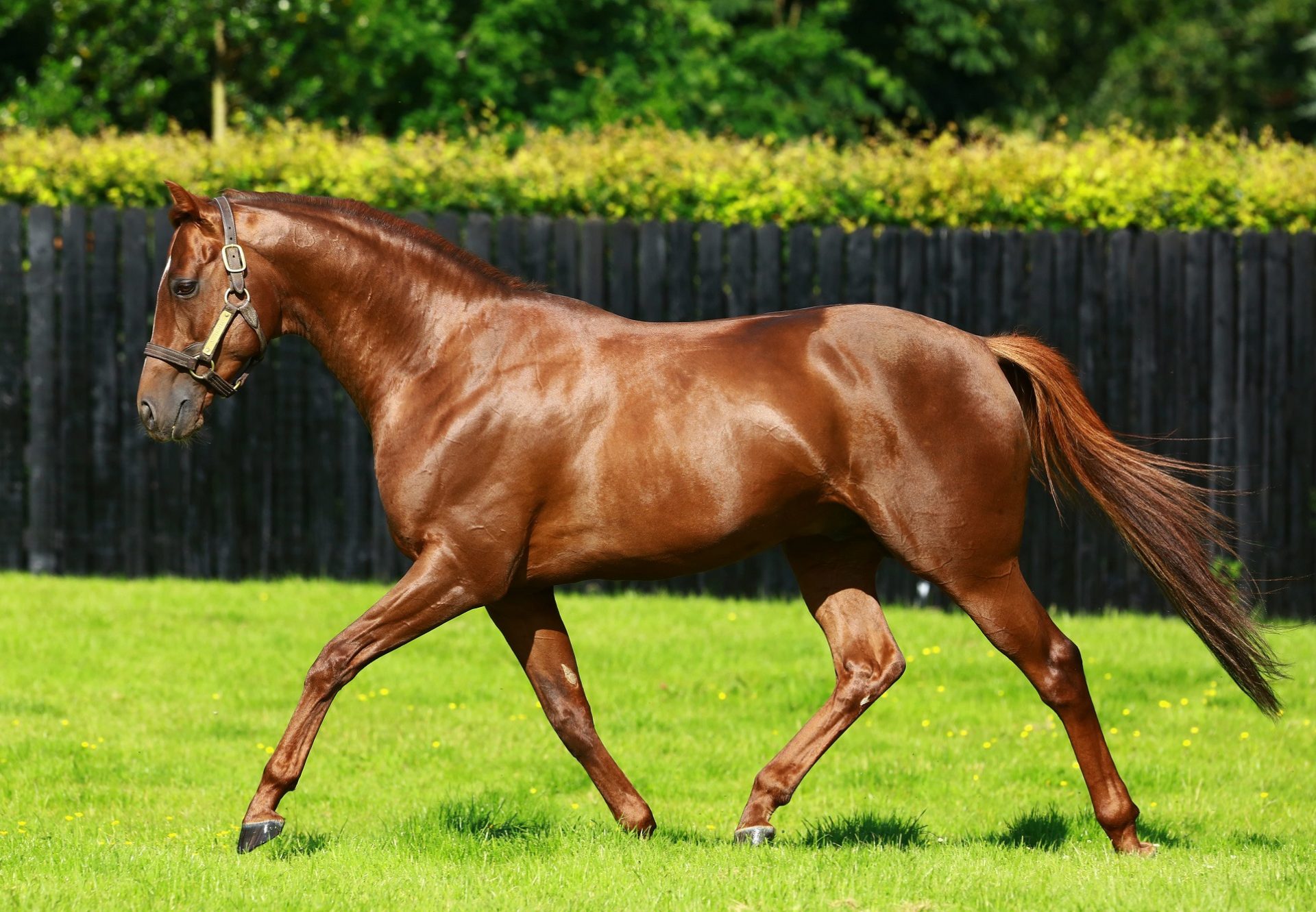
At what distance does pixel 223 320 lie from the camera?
16.3 feet

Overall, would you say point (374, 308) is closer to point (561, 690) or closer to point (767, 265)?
point (561, 690)

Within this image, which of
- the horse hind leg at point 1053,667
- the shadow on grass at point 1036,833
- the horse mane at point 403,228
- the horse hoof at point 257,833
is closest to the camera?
the horse hoof at point 257,833

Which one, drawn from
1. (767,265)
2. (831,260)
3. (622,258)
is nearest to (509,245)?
(622,258)

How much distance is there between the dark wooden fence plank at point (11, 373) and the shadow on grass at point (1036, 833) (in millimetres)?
7274

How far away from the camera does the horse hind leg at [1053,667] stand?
16.9ft

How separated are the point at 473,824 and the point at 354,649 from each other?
3.46ft

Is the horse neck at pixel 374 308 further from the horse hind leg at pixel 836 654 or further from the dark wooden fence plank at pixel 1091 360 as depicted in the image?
the dark wooden fence plank at pixel 1091 360

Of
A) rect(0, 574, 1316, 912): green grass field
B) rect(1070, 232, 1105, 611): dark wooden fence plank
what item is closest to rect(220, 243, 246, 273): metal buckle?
rect(0, 574, 1316, 912): green grass field

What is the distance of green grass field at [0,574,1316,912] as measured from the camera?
4570 millimetres

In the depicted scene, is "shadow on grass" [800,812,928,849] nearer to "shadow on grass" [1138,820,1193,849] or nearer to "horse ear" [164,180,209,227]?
"shadow on grass" [1138,820,1193,849]

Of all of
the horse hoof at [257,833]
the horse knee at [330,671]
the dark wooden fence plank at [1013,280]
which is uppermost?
the dark wooden fence plank at [1013,280]

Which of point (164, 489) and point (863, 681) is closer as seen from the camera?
point (863, 681)

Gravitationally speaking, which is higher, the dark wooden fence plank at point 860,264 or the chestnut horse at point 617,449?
the dark wooden fence plank at point 860,264

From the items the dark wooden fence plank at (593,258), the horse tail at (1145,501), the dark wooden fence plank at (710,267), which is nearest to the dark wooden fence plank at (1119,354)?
the dark wooden fence plank at (710,267)
